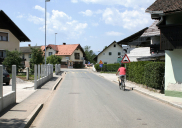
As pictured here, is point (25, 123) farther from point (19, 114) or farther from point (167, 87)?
point (167, 87)

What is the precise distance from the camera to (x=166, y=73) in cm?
1180

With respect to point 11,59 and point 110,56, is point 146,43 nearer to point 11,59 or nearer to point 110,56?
point 11,59

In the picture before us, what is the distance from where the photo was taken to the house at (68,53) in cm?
7962

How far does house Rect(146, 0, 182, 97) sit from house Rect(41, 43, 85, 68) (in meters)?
68.1

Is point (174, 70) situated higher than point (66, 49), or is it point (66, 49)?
point (66, 49)

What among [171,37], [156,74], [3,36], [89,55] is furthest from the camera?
[89,55]

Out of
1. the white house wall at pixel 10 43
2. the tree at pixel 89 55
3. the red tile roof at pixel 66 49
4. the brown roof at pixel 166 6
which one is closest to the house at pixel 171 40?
the brown roof at pixel 166 6

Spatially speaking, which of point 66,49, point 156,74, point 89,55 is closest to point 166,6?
point 156,74

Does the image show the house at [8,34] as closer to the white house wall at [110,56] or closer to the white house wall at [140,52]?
the white house wall at [140,52]

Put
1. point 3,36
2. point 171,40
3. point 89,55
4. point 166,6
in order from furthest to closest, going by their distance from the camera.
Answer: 1. point 89,55
2. point 3,36
3. point 166,6
4. point 171,40

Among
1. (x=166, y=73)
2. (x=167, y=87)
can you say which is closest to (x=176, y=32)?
(x=166, y=73)

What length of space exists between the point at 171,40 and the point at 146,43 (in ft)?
73.7

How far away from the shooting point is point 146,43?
32.9 metres

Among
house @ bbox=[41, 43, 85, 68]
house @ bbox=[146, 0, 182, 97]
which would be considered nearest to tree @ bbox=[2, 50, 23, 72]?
house @ bbox=[146, 0, 182, 97]
